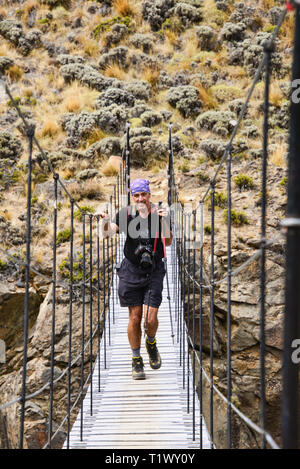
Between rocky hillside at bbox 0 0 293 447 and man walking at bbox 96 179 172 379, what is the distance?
644 mm

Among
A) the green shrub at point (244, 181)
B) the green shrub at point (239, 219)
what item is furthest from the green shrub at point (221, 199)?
the green shrub at point (239, 219)

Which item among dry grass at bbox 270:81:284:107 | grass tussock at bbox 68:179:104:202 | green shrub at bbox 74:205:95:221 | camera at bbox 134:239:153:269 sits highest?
dry grass at bbox 270:81:284:107

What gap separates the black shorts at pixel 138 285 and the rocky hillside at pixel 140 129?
635mm

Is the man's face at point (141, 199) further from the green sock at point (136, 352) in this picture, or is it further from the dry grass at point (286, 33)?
the dry grass at point (286, 33)

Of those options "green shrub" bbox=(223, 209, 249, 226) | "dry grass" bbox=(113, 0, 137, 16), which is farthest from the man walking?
"dry grass" bbox=(113, 0, 137, 16)

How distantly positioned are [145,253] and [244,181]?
14.5ft

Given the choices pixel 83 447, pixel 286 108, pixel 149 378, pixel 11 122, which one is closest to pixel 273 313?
pixel 149 378

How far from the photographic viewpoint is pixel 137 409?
2.63m

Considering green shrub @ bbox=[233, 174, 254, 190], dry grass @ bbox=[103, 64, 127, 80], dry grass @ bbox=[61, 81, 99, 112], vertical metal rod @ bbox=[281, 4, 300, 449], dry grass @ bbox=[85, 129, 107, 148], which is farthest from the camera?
dry grass @ bbox=[103, 64, 127, 80]

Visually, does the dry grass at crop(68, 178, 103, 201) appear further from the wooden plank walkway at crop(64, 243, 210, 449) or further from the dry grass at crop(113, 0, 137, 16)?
the dry grass at crop(113, 0, 137, 16)

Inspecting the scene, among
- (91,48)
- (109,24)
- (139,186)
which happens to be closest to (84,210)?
(139,186)

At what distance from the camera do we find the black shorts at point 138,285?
2723 mm

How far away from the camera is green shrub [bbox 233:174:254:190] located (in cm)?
668

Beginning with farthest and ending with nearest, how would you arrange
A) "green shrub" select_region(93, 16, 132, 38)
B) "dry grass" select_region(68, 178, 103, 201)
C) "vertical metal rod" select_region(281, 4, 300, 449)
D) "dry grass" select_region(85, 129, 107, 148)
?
1. "green shrub" select_region(93, 16, 132, 38)
2. "dry grass" select_region(85, 129, 107, 148)
3. "dry grass" select_region(68, 178, 103, 201)
4. "vertical metal rod" select_region(281, 4, 300, 449)
